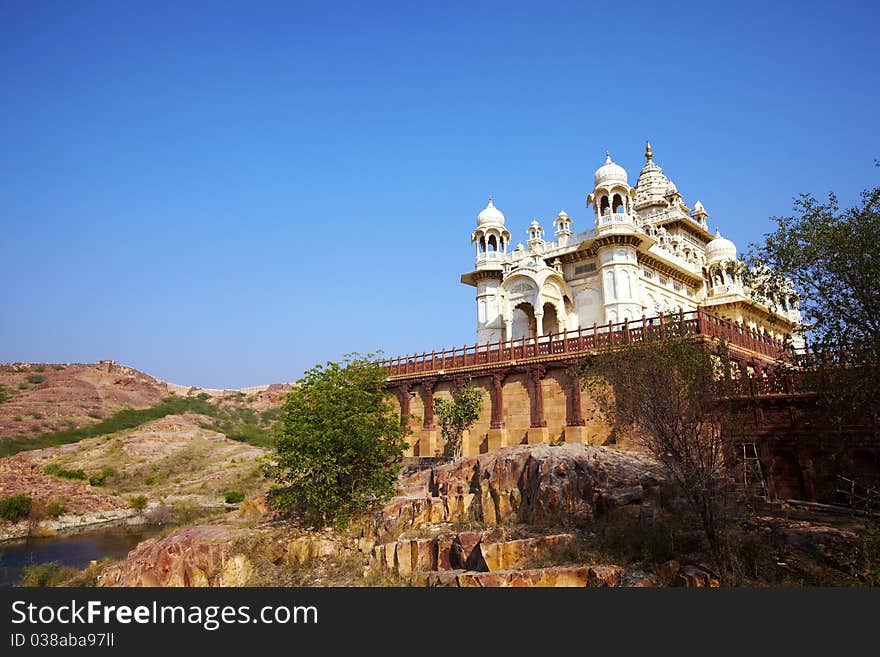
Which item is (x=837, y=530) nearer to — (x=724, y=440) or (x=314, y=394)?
(x=724, y=440)

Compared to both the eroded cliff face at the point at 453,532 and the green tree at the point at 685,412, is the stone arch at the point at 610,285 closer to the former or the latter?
the eroded cliff face at the point at 453,532

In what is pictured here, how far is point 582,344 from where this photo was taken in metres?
29.4

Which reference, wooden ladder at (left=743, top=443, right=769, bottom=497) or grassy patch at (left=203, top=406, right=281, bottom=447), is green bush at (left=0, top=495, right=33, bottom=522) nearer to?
grassy patch at (left=203, top=406, right=281, bottom=447)

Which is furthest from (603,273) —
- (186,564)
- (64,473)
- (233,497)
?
(64,473)

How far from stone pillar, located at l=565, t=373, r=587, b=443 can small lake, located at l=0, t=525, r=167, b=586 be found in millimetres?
25505

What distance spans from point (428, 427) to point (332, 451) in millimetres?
10956

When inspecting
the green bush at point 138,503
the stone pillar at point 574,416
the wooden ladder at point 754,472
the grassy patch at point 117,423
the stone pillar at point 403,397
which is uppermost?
the grassy patch at point 117,423

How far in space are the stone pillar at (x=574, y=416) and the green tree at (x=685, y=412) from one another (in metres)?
12.4

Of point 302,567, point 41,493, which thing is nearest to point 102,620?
point 302,567

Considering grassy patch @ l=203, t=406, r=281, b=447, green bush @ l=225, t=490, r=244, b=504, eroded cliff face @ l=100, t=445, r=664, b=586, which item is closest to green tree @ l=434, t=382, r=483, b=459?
eroded cliff face @ l=100, t=445, r=664, b=586

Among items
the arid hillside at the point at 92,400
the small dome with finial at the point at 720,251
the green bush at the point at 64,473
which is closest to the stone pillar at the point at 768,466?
the small dome with finial at the point at 720,251

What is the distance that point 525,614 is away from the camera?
10523 mm

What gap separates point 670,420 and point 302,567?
14342 millimetres

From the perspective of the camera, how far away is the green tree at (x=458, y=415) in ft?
102
